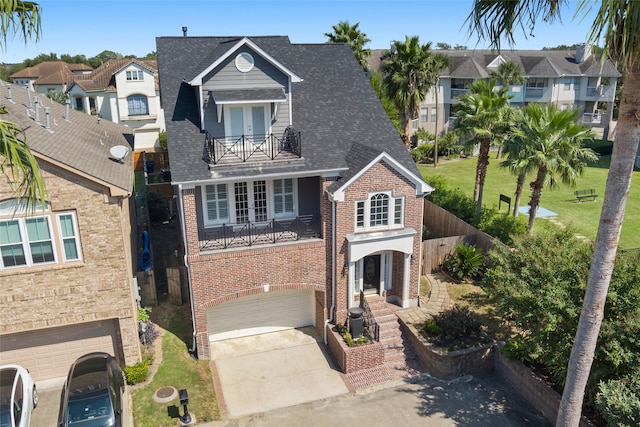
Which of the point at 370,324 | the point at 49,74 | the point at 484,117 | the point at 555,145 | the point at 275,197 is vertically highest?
the point at 49,74

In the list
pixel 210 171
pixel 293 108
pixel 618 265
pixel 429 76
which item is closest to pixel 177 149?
pixel 210 171

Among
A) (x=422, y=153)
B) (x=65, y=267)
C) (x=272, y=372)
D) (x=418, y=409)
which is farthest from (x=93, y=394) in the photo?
(x=422, y=153)

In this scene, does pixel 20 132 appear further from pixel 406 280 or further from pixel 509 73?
pixel 509 73

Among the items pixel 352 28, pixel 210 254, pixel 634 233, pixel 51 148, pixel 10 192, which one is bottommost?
pixel 634 233

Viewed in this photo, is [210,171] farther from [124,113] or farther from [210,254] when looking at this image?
[124,113]

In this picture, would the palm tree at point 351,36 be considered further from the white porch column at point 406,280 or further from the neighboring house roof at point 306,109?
the white porch column at point 406,280

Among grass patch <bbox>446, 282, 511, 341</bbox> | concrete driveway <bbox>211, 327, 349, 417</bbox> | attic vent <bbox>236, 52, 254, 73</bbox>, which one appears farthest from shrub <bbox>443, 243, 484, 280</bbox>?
attic vent <bbox>236, 52, 254, 73</bbox>
